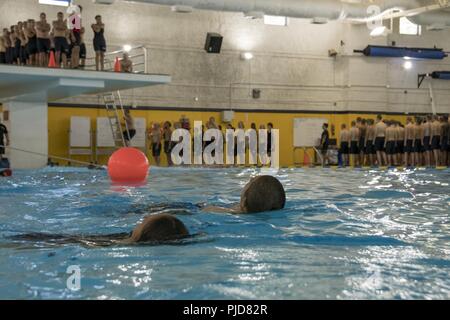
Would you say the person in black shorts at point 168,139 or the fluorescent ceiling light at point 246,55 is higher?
the fluorescent ceiling light at point 246,55

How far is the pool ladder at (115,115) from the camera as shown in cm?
2206

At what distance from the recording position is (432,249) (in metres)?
5.64

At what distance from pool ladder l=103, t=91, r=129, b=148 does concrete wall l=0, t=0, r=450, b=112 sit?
0.63 metres

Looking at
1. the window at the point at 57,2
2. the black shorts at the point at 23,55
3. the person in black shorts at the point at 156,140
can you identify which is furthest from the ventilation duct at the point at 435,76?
the black shorts at the point at 23,55

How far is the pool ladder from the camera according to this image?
869 inches

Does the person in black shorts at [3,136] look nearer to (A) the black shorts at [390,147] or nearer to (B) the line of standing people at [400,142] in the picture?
(B) the line of standing people at [400,142]

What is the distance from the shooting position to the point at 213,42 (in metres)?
24.9

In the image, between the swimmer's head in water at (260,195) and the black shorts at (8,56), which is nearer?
the swimmer's head in water at (260,195)

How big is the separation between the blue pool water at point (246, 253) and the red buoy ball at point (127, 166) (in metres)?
1.75

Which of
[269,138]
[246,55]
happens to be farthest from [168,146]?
[246,55]

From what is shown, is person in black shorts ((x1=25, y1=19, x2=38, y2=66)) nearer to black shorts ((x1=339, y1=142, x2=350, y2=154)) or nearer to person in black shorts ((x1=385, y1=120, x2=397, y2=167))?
black shorts ((x1=339, y1=142, x2=350, y2=154))

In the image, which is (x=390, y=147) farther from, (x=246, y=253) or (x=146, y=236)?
(x=146, y=236)

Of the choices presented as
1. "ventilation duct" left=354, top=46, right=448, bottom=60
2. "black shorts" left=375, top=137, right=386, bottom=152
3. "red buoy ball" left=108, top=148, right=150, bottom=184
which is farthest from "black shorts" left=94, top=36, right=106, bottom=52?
"ventilation duct" left=354, top=46, right=448, bottom=60
